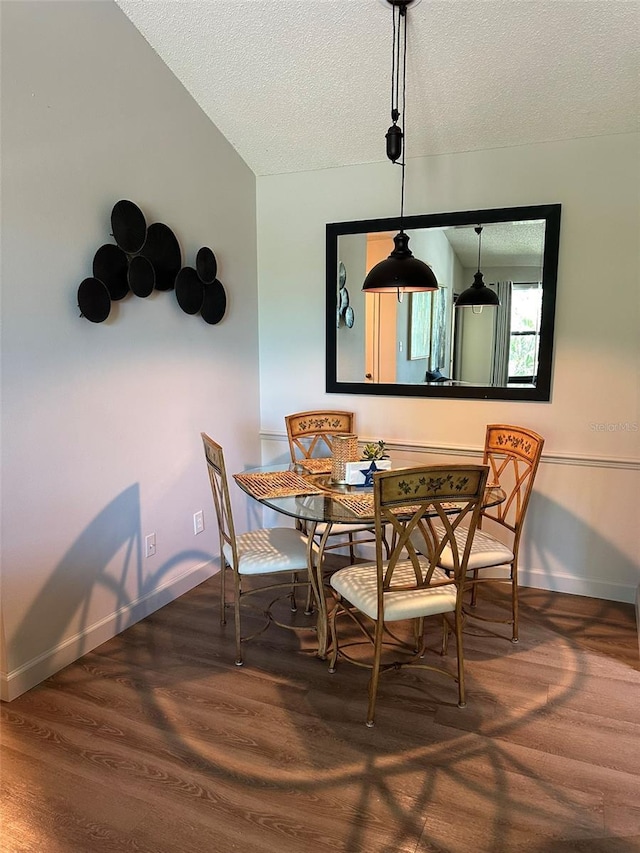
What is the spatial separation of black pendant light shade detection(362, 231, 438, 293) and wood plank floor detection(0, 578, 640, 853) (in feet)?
5.55

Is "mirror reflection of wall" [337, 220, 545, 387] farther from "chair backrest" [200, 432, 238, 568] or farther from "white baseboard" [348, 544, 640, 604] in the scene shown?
"chair backrest" [200, 432, 238, 568]

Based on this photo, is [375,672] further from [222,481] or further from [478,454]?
[478,454]

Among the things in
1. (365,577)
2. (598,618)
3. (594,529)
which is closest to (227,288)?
(365,577)

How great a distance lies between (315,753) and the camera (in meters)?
1.94

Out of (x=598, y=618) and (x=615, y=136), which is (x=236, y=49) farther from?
(x=598, y=618)

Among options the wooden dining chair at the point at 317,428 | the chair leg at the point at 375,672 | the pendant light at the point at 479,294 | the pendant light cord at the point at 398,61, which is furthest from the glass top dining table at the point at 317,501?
the pendant light cord at the point at 398,61

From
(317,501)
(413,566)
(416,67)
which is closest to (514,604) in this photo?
(413,566)

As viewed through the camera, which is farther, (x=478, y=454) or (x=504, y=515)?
(x=478, y=454)

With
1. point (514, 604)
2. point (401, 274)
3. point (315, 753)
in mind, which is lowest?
point (315, 753)

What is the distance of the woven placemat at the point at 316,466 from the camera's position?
9.25 feet

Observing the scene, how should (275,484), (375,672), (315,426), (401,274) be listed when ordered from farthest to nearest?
(315,426)
(275,484)
(401,274)
(375,672)

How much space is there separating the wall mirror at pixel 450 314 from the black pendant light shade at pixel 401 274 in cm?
77

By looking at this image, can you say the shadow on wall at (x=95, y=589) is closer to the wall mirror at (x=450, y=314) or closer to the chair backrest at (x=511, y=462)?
the wall mirror at (x=450, y=314)

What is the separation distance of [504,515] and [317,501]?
1.15 m
